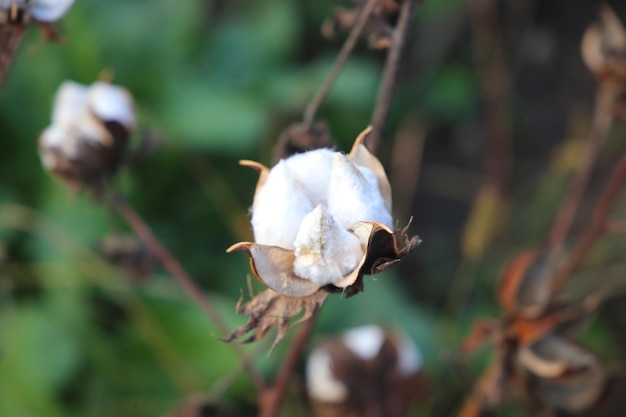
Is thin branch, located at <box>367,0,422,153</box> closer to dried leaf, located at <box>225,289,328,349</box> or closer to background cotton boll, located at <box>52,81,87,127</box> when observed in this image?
dried leaf, located at <box>225,289,328,349</box>

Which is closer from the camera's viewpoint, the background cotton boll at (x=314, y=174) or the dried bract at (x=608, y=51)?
the background cotton boll at (x=314, y=174)

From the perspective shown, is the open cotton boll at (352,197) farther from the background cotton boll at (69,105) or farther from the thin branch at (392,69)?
the background cotton boll at (69,105)

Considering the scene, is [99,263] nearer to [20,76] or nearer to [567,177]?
[20,76]

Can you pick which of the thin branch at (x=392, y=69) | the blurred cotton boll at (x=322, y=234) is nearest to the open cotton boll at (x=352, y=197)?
the blurred cotton boll at (x=322, y=234)

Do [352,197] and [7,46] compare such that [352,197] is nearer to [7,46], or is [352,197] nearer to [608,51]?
[7,46]

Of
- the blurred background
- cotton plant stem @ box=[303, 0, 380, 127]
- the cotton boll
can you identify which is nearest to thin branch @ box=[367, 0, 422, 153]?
cotton plant stem @ box=[303, 0, 380, 127]

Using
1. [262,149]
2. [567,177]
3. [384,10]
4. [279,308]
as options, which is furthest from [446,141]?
[279,308]
